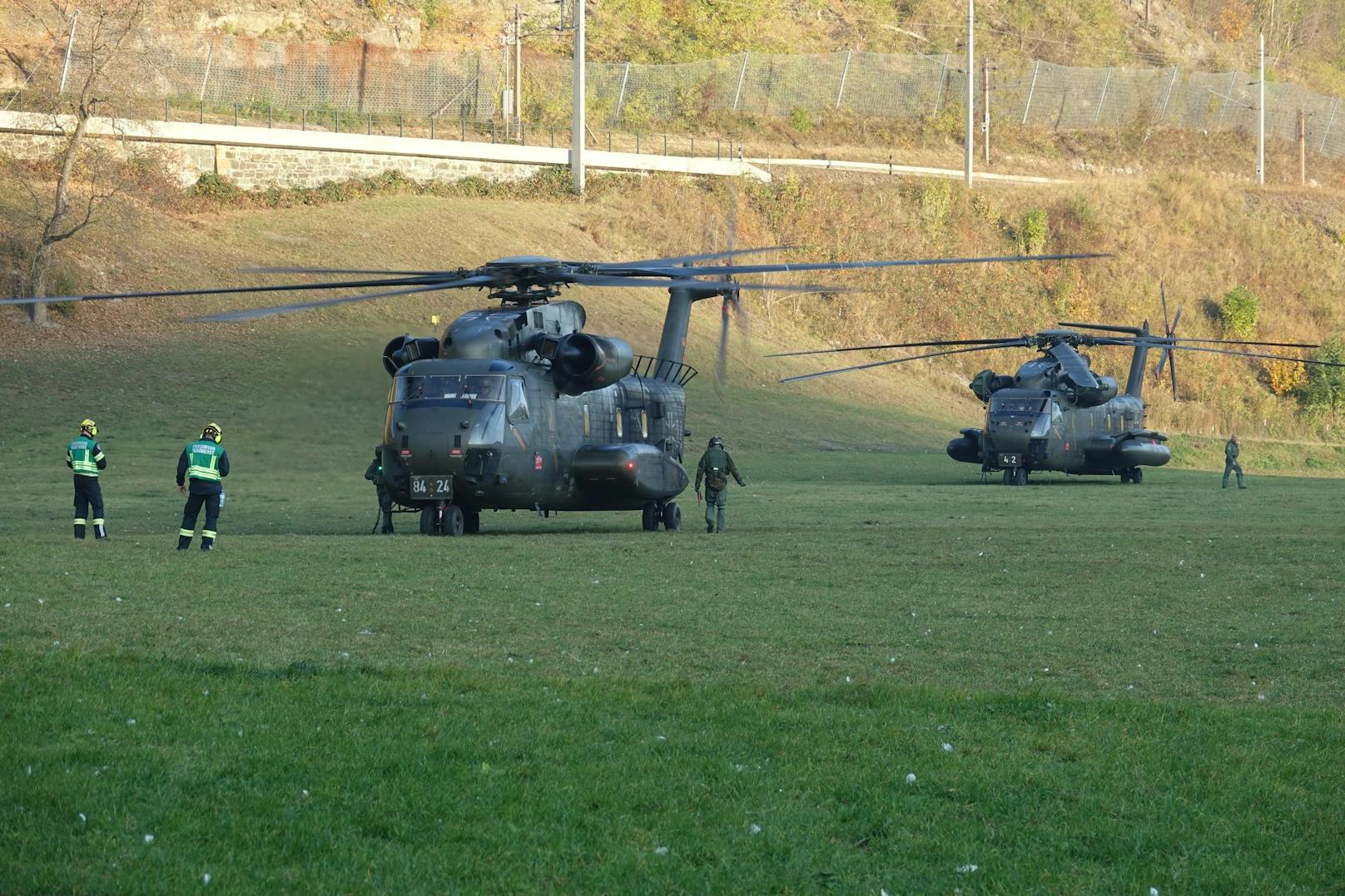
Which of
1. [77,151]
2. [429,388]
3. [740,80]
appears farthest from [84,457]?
[740,80]

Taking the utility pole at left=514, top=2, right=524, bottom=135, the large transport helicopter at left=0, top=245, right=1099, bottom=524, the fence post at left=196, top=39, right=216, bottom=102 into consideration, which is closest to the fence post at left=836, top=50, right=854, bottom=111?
the utility pole at left=514, top=2, right=524, bottom=135

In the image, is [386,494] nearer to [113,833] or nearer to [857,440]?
[113,833]

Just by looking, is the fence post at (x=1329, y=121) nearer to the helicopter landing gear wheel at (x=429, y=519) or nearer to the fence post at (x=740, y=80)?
the fence post at (x=740, y=80)

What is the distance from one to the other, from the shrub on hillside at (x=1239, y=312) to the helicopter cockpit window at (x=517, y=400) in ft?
211

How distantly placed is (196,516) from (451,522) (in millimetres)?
4961

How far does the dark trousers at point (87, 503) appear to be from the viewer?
72.3 feet

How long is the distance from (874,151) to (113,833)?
3265 inches

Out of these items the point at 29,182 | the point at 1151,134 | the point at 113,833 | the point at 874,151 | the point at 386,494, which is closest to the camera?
the point at 113,833

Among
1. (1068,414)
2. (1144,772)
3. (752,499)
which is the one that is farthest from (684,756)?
(1068,414)

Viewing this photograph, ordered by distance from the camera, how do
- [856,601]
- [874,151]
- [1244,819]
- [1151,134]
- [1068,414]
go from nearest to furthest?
[1244,819] < [856,601] < [1068,414] < [874,151] < [1151,134]

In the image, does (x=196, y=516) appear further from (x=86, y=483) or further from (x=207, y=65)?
(x=207, y=65)

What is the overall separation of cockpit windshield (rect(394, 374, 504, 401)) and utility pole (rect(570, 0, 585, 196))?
1474 inches

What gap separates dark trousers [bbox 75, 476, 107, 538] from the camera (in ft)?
72.3

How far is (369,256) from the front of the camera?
5803cm
